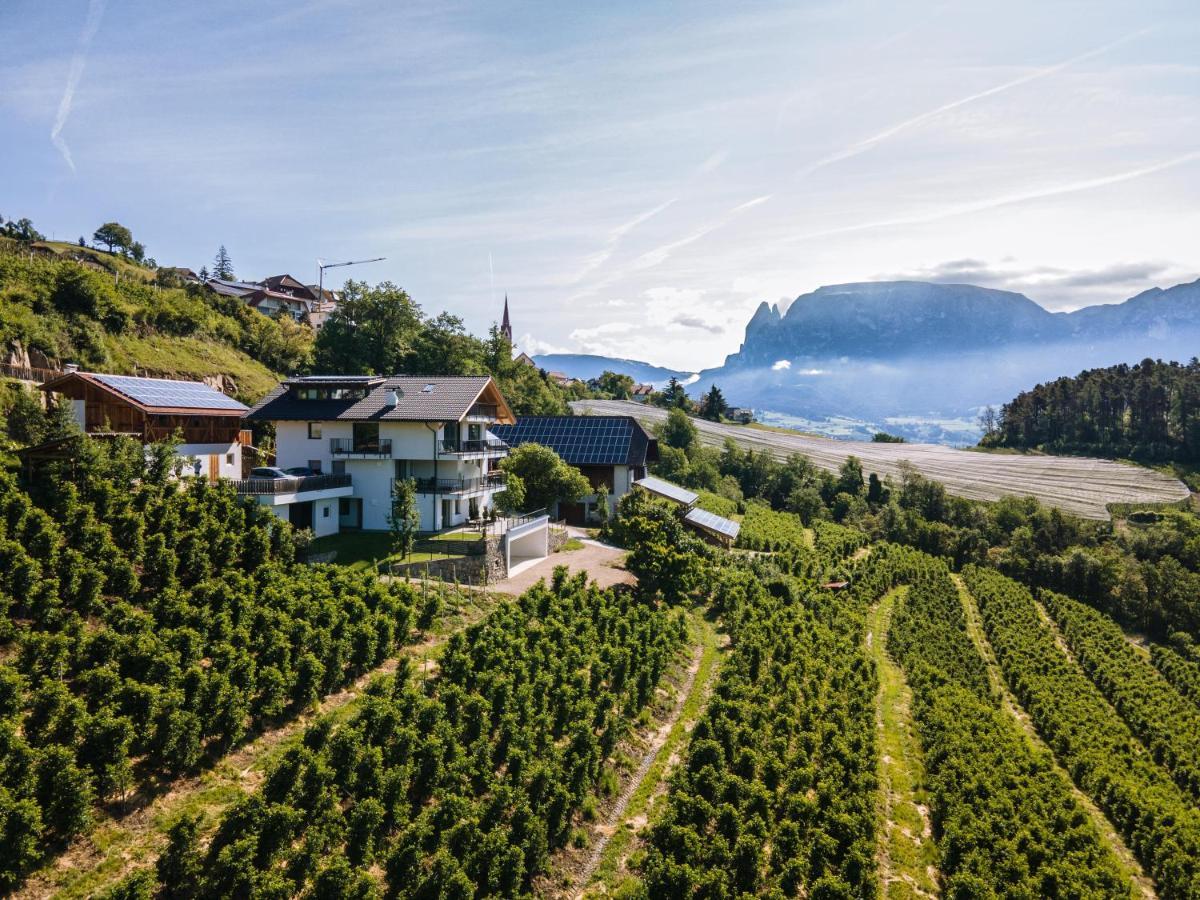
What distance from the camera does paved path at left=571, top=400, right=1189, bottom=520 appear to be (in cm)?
7419

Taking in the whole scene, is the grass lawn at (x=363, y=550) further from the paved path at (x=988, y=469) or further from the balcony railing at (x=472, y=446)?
the paved path at (x=988, y=469)

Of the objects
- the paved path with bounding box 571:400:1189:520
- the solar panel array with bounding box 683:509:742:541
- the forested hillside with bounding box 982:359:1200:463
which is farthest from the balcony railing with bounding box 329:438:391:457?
the forested hillside with bounding box 982:359:1200:463

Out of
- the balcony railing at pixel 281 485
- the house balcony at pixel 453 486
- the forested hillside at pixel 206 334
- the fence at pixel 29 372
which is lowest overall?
the house balcony at pixel 453 486

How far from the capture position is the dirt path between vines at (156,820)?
11.7 metres

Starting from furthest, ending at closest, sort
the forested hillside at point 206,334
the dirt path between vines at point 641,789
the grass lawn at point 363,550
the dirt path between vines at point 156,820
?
the forested hillside at point 206,334
the grass lawn at point 363,550
the dirt path between vines at point 641,789
the dirt path between vines at point 156,820

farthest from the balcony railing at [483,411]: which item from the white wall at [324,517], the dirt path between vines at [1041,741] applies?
the dirt path between vines at [1041,741]

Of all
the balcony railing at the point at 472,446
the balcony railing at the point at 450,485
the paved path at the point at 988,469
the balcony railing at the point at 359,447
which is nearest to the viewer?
the balcony railing at the point at 450,485

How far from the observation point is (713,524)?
5041 centimetres

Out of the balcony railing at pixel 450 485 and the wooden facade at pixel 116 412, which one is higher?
the wooden facade at pixel 116 412

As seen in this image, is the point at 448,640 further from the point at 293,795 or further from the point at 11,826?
the point at 11,826

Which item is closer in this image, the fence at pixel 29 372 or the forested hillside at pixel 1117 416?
the fence at pixel 29 372

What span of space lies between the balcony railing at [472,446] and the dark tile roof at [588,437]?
12.1 meters

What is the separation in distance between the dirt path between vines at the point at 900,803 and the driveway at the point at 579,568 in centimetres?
1294

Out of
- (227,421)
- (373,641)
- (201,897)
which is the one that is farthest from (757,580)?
(201,897)
